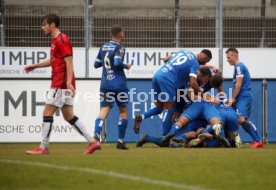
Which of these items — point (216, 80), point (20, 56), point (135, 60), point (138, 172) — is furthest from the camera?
point (135, 60)

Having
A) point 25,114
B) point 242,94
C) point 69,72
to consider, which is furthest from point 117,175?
point 25,114

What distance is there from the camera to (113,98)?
14906 millimetres

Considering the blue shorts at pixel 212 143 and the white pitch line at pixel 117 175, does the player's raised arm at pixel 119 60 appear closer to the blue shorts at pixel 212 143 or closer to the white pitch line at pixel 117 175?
the blue shorts at pixel 212 143

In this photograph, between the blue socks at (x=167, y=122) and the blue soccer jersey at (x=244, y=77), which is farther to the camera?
the blue soccer jersey at (x=244, y=77)

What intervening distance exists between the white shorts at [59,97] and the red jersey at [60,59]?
0.07 meters

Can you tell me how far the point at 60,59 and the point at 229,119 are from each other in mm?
4476

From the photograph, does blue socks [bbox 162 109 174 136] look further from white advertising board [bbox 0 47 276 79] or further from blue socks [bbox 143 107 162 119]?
white advertising board [bbox 0 47 276 79]

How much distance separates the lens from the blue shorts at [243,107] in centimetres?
1619

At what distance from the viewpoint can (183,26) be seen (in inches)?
939

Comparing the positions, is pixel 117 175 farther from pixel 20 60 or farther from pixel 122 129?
pixel 20 60

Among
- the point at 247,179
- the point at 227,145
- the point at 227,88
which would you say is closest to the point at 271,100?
the point at 227,88

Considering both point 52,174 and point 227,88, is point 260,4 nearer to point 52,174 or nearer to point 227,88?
point 227,88

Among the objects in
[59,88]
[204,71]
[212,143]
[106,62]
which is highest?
[106,62]

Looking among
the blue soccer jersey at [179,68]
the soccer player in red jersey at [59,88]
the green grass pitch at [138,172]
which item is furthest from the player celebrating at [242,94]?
the soccer player in red jersey at [59,88]
